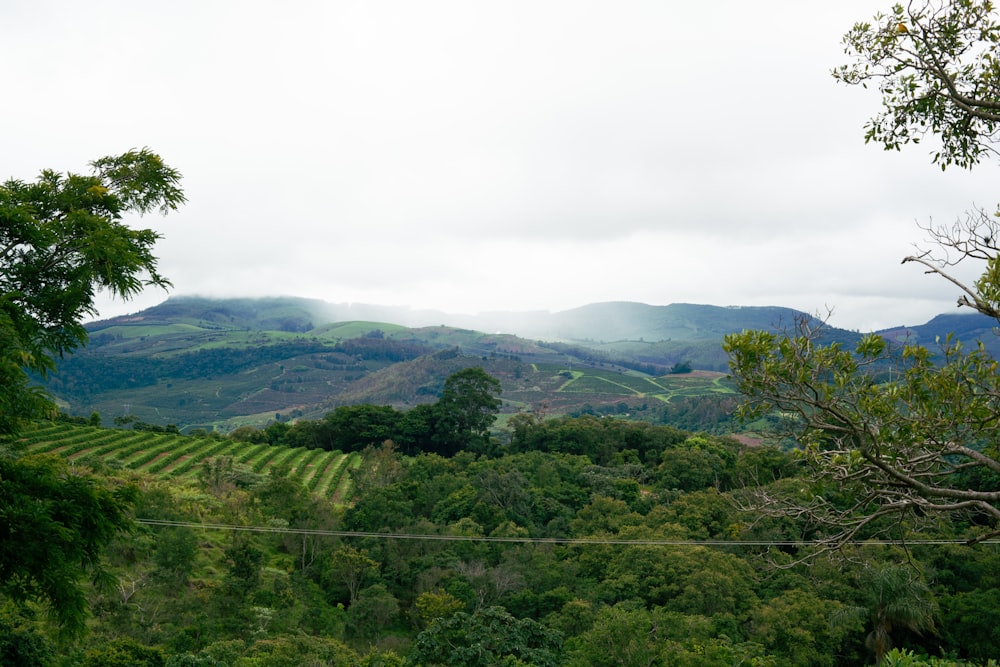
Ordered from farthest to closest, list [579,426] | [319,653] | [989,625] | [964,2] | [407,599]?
[579,426]
[407,599]
[989,625]
[319,653]
[964,2]

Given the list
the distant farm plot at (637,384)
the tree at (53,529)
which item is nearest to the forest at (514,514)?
the tree at (53,529)

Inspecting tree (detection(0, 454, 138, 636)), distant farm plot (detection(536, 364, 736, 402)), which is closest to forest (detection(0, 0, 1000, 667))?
tree (detection(0, 454, 138, 636))

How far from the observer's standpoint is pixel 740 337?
19.5 ft

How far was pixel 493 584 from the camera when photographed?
77.5ft

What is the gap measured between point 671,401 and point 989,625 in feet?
360

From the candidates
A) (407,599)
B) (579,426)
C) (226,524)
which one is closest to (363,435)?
(579,426)

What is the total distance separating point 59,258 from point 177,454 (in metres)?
38.6

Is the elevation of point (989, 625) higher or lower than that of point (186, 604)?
lower

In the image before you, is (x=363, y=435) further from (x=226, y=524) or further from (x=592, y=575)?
(x=592, y=575)

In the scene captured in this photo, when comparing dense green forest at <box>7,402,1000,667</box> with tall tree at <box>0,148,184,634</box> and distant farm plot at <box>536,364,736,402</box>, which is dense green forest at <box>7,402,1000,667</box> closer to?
tall tree at <box>0,148,184,634</box>

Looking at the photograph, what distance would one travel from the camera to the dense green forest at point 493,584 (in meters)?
16.7

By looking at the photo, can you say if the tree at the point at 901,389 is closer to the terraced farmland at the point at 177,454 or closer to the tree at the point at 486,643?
the tree at the point at 486,643

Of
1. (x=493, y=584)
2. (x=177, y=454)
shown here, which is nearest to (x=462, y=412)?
(x=177, y=454)

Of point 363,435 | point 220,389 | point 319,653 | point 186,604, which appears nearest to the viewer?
point 319,653
